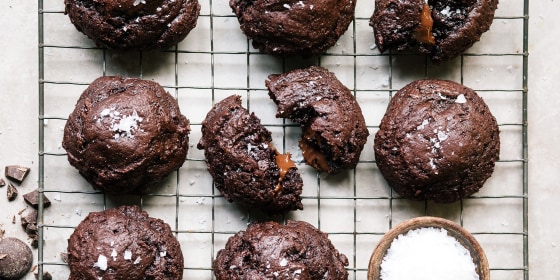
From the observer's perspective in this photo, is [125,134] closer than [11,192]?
Yes

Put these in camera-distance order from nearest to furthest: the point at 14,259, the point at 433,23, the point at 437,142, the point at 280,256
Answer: the point at 280,256, the point at 437,142, the point at 433,23, the point at 14,259

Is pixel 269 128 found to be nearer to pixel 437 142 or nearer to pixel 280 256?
pixel 280 256

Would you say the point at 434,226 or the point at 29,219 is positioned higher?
the point at 434,226

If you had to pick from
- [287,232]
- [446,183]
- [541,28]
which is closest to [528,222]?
[446,183]

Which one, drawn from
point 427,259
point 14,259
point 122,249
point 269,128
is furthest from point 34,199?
point 427,259

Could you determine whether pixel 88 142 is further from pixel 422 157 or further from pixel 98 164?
pixel 422 157

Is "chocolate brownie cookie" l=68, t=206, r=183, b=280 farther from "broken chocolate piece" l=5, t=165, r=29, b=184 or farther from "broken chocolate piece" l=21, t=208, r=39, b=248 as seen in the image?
"broken chocolate piece" l=5, t=165, r=29, b=184
